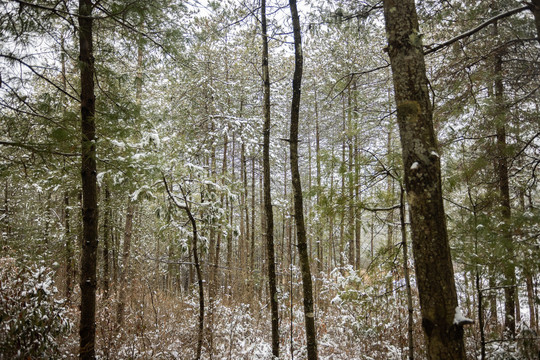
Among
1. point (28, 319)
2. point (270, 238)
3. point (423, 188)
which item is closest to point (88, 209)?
point (28, 319)

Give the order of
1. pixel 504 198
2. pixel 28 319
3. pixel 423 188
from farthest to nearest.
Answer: pixel 504 198 → pixel 28 319 → pixel 423 188

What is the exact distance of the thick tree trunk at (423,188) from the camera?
2.29 m

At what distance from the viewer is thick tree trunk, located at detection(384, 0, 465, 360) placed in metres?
2.29

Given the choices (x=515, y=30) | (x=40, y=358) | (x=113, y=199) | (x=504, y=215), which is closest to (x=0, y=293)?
(x=40, y=358)

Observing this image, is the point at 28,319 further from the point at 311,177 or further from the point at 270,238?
the point at 311,177

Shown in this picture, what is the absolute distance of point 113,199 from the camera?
9.00m

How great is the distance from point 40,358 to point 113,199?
5.44 m

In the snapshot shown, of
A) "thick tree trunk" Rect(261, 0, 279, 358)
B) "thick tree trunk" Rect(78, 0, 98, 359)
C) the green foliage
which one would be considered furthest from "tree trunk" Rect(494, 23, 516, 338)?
the green foliage

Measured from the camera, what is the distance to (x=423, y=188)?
2426 millimetres

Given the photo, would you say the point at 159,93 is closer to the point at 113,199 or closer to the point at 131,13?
the point at 113,199

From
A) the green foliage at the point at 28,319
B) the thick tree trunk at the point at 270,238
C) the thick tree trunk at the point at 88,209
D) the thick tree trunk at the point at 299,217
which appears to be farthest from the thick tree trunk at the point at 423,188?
the green foliage at the point at 28,319

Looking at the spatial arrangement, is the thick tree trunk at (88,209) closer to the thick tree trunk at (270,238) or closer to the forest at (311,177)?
the forest at (311,177)

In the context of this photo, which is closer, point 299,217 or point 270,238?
point 299,217

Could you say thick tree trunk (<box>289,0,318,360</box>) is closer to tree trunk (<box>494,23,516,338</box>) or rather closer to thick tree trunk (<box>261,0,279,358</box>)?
thick tree trunk (<box>261,0,279,358</box>)
